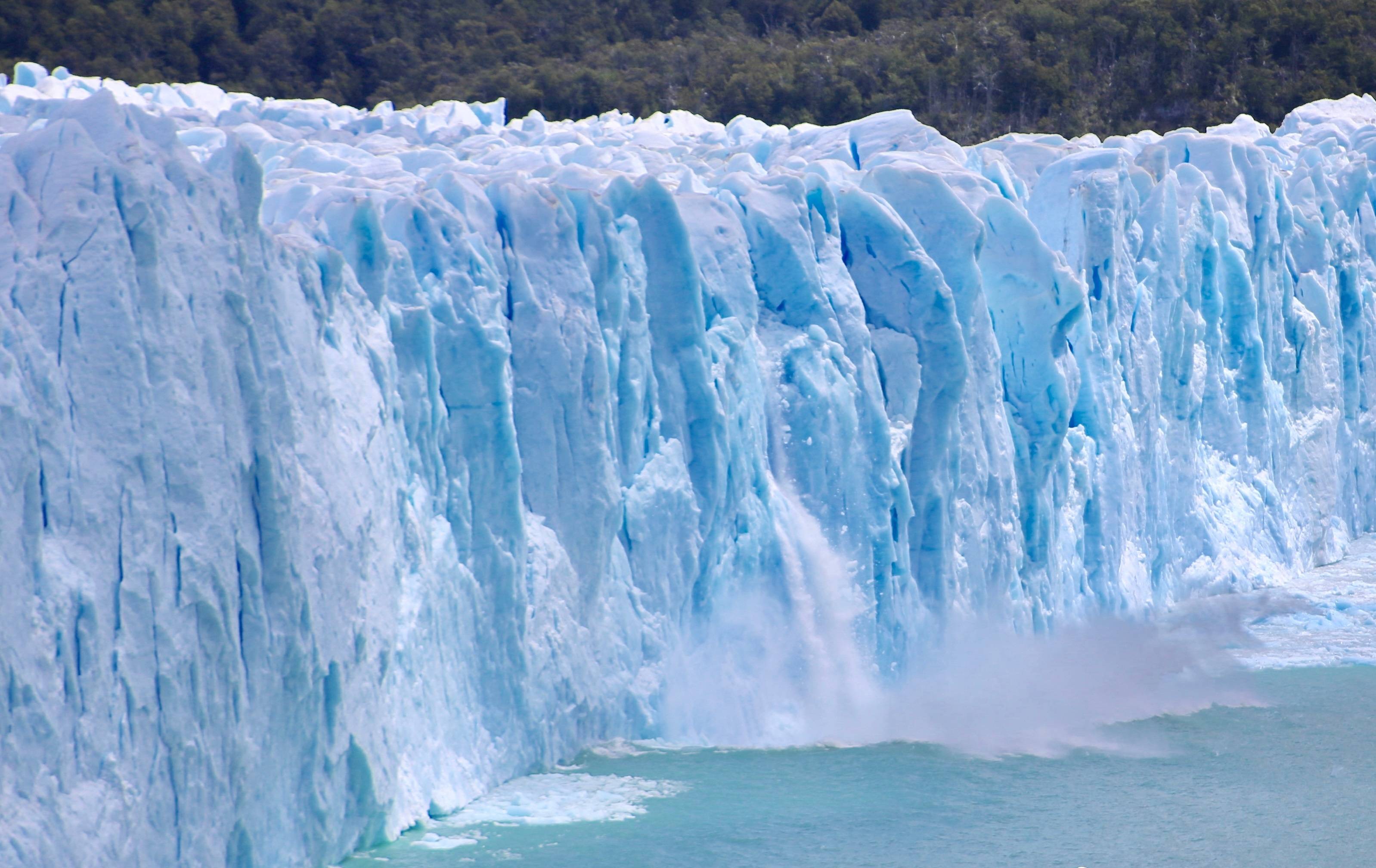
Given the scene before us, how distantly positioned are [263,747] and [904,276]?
5935 millimetres

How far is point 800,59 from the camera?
102 feet

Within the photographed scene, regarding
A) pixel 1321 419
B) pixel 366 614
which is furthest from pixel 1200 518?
pixel 366 614

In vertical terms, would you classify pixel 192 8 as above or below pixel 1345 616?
above

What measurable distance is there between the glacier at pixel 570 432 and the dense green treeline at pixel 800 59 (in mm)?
13299

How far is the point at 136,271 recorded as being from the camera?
277 inches

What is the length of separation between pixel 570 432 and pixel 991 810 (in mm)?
3073

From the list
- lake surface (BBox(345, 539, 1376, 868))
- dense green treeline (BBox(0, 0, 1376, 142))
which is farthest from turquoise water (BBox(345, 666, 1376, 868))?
dense green treeline (BBox(0, 0, 1376, 142))

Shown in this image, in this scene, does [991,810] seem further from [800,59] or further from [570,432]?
[800,59]

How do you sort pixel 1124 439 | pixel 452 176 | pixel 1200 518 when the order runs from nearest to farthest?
pixel 452 176 < pixel 1124 439 < pixel 1200 518

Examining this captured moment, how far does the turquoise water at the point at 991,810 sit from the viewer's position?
27.4 ft

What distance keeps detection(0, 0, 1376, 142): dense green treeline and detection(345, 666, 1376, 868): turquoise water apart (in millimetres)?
20574

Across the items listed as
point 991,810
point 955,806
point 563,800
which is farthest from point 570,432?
point 991,810

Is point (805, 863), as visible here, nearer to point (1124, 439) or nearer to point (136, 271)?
point (136, 271)

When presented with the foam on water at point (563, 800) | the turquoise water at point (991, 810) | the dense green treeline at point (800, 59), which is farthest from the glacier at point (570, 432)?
the dense green treeline at point (800, 59)
